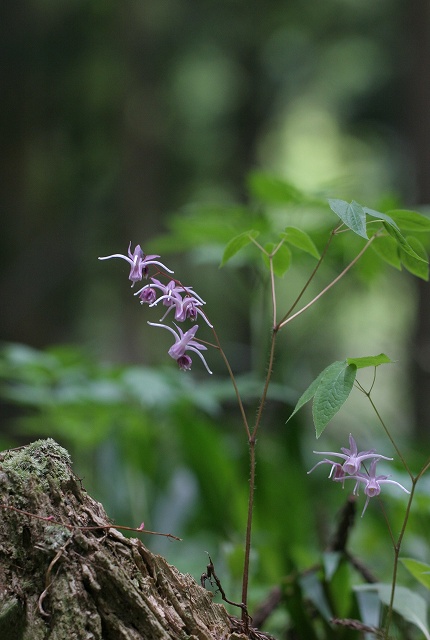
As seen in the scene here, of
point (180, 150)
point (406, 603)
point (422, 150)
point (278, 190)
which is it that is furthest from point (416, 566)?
point (180, 150)

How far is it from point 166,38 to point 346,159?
2840 millimetres

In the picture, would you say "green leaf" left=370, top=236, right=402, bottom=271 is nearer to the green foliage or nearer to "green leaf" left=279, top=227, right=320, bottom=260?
"green leaf" left=279, top=227, right=320, bottom=260

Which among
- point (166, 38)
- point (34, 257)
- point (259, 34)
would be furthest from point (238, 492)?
point (259, 34)

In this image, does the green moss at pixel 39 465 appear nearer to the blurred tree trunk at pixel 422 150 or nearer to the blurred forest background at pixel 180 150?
the blurred forest background at pixel 180 150

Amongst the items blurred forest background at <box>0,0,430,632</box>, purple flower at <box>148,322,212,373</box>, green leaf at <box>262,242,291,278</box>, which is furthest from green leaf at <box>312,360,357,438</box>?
blurred forest background at <box>0,0,430,632</box>

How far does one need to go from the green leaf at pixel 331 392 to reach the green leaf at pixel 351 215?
0.55 feet

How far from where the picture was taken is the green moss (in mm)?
880

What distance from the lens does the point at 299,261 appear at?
78.6 inches

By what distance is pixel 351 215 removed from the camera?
88cm

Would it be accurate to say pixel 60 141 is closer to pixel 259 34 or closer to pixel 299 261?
pixel 259 34

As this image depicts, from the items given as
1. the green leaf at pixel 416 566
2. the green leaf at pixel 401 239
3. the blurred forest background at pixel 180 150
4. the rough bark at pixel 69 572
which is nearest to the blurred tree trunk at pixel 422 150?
the blurred forest background at pixel 180 150

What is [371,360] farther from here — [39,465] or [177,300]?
[39,465]

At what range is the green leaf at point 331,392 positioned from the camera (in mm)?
845

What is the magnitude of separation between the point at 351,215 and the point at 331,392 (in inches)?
8.7
